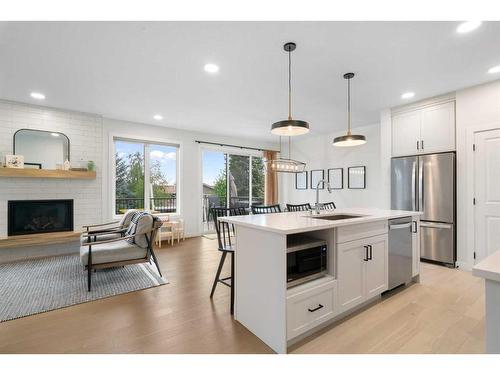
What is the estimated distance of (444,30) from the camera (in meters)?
2.18

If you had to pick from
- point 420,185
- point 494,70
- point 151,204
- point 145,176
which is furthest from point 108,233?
point 494,70

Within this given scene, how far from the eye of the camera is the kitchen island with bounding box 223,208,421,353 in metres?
1.73

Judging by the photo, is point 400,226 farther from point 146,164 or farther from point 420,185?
point 146,164

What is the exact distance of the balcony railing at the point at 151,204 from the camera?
525cm

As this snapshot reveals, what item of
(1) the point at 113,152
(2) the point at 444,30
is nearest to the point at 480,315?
(2) the point at 444,30

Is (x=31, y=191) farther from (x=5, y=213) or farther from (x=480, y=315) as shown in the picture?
(x=480, y=315)

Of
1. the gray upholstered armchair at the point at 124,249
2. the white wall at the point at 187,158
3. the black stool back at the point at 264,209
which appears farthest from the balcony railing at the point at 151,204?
the black stool back at the point at 264,209

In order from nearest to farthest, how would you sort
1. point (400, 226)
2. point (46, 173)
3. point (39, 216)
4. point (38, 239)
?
point (400, 226) < point (38, 239) < point (46, 173) < point (39, 216)

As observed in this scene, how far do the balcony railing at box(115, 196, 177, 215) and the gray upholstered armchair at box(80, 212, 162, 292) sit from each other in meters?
1.89

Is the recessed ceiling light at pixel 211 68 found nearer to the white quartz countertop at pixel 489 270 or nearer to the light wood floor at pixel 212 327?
the light wood floor at pixel 212 327

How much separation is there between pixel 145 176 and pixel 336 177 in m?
4.72

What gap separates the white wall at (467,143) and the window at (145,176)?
5.42 metres

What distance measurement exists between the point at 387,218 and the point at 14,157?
5.53 m

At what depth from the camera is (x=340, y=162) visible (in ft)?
20.4
